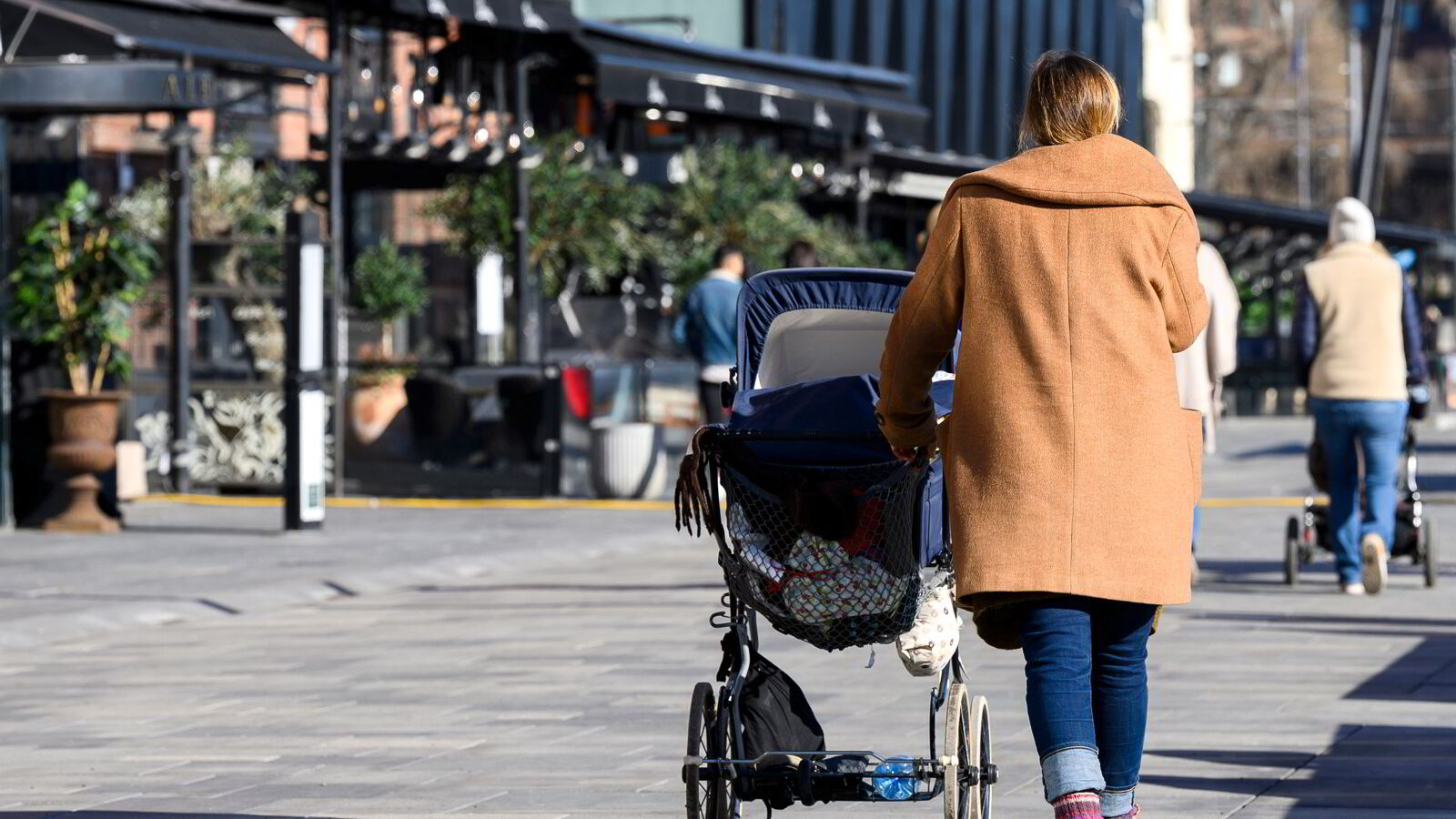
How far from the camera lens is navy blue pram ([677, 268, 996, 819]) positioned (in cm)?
555

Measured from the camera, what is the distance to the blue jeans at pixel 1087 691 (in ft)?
16.0

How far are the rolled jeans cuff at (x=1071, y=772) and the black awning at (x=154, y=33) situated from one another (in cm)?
1144

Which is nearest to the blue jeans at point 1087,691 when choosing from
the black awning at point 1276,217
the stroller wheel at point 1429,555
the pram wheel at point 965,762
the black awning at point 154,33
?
the pram wheel at point 965,762

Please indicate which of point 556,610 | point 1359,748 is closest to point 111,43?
point 556,610

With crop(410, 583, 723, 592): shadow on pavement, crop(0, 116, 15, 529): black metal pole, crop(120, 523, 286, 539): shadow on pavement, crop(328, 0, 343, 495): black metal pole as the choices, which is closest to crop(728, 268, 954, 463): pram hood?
crop(410, 583, 723, 592): shadow on pavement

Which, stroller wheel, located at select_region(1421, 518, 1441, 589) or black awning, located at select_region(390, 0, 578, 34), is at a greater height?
black awning, located at select_region(390, 0, 578, 34)

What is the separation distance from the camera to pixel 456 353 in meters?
25.7

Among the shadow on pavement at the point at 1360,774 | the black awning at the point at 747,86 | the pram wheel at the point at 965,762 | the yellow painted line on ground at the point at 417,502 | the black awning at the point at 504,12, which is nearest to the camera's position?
the pram wheel at the point at 965,762

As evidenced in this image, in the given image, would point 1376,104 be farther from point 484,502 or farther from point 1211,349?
point 1211,349

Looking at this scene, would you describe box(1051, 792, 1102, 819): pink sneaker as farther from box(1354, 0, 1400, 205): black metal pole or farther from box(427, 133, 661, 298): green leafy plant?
box(1354, 0, 1400, 205): black metal pole

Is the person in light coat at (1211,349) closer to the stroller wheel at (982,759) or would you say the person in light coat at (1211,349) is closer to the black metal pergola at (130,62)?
the stroller wheel at (982,759)

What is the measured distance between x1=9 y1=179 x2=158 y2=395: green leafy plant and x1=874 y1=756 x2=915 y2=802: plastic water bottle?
1152 cm

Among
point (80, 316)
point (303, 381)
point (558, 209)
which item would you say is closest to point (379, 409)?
point (80, 316)

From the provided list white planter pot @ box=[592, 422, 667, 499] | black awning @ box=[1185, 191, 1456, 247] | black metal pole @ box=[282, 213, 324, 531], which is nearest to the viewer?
black metal pole @ box=[282, 213, 324, 531]
